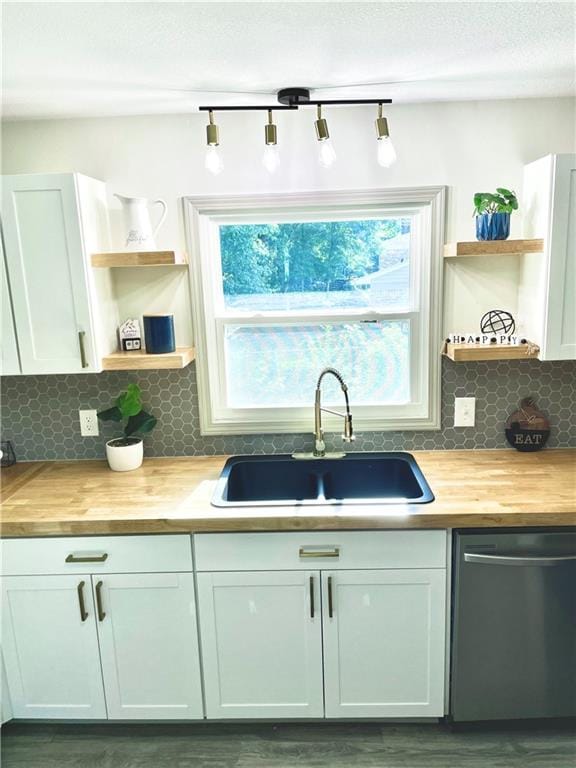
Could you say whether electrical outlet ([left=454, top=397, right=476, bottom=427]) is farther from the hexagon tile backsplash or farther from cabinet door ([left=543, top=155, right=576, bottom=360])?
cabinet door ([left=543, top=155, right=576, bottom=360])

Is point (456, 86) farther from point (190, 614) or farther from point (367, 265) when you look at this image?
point (190, 614)

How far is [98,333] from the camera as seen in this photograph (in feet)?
6.96

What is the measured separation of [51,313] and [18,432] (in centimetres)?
72

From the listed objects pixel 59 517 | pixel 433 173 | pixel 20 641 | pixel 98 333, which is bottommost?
pixel 20 641

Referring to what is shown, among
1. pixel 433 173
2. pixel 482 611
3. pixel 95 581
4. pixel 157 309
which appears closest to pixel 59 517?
pixel 95 581

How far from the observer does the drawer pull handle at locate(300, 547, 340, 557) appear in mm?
1844

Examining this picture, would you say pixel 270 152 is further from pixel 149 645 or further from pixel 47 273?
pixel 149 645

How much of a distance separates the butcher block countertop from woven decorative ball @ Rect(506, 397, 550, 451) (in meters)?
0.05

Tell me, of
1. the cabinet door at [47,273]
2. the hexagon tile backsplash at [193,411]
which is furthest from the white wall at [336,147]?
the hexagon tile backsplash at [193,411]

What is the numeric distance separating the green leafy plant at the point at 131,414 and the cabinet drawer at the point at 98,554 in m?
0.56

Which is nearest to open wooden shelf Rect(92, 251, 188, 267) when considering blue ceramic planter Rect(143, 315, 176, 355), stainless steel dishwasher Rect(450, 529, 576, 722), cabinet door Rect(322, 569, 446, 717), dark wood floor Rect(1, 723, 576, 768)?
blue ceramic planter Rect(143, 315, 176, 355)

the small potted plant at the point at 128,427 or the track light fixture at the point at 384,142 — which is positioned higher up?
the track light fixture at the point at 384,142

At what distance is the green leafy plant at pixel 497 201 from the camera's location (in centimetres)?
201

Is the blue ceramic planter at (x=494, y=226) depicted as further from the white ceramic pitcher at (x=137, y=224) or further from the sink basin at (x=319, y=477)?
the white ceramic pitcher at (x=137, y=224)
